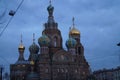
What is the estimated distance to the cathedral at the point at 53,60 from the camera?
62000mm

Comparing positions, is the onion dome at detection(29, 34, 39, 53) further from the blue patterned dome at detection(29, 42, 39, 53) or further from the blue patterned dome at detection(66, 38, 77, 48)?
the blue patterned dome at detection(66, 38, 77, 48)

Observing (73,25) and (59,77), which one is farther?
(73,25)

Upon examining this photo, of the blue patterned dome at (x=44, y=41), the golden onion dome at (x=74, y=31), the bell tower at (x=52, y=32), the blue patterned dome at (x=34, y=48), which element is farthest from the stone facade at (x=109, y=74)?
the blue patterned dome at (x=44, y=41)

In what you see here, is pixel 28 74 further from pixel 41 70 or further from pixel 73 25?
pixel 73 25

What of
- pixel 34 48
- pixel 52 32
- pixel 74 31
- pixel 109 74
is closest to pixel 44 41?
pixel 52 32

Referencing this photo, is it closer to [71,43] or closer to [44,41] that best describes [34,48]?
[44,41]

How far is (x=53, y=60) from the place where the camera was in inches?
2466

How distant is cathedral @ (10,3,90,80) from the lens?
62.0m

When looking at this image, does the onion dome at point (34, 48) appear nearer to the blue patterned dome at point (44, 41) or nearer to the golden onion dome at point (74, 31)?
the blue patterned dome at point (44, 41)

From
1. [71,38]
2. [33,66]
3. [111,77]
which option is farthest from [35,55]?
[111,77]

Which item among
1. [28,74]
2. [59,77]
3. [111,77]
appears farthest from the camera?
[111,77]

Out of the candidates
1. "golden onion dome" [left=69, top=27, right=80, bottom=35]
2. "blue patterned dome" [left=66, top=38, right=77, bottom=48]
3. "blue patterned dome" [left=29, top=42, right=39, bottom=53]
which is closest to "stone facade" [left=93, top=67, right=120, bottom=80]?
"golden onion dome" [left=69, top=27, right=80, bottom=35]

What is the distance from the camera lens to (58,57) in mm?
63156

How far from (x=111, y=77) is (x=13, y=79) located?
3776 centimetres
